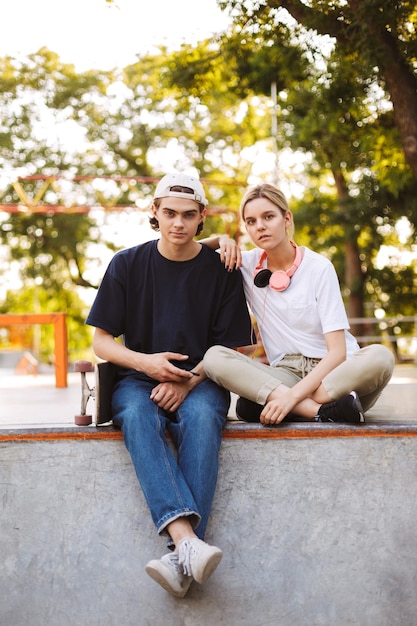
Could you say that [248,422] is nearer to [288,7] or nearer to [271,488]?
[271,488]

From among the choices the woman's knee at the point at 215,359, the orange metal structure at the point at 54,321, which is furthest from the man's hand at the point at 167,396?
the orange metal structure at the point at 54,321

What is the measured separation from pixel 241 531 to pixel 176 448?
1.51 ft

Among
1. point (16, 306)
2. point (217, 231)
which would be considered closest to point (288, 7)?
point (217, 231)

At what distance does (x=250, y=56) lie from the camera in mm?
12562

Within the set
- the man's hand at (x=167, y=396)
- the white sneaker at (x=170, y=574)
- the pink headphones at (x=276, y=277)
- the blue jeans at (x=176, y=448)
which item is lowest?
the white sneaker at (x=170, y=574)

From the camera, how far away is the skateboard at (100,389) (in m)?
3.49

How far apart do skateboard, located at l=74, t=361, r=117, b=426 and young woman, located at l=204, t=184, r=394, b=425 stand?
0.46m

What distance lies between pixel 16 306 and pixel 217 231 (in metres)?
16.3

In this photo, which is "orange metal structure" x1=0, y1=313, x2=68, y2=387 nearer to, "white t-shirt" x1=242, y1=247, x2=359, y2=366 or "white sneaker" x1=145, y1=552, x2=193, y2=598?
"white t-shirt" x1=242, y1=247, x2=359, y2=366

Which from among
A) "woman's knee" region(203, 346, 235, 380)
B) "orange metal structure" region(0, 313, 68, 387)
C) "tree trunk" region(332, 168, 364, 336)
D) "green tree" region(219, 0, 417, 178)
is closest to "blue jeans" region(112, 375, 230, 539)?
"woman's knee" region(203, 346, 235, 380)

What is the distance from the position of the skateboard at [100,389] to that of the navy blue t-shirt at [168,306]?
0.19 metres

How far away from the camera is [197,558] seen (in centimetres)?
291

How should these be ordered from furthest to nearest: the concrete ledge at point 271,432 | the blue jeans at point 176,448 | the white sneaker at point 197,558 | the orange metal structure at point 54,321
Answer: the orange metal structure at point 54,321, the concrete ledge at point 271,432, the blue jeans at point 176,448, the white sneaker at point 197,558

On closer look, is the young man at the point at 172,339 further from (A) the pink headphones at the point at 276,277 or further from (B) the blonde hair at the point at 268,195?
(B) the blonde hair at the point at 268,195
